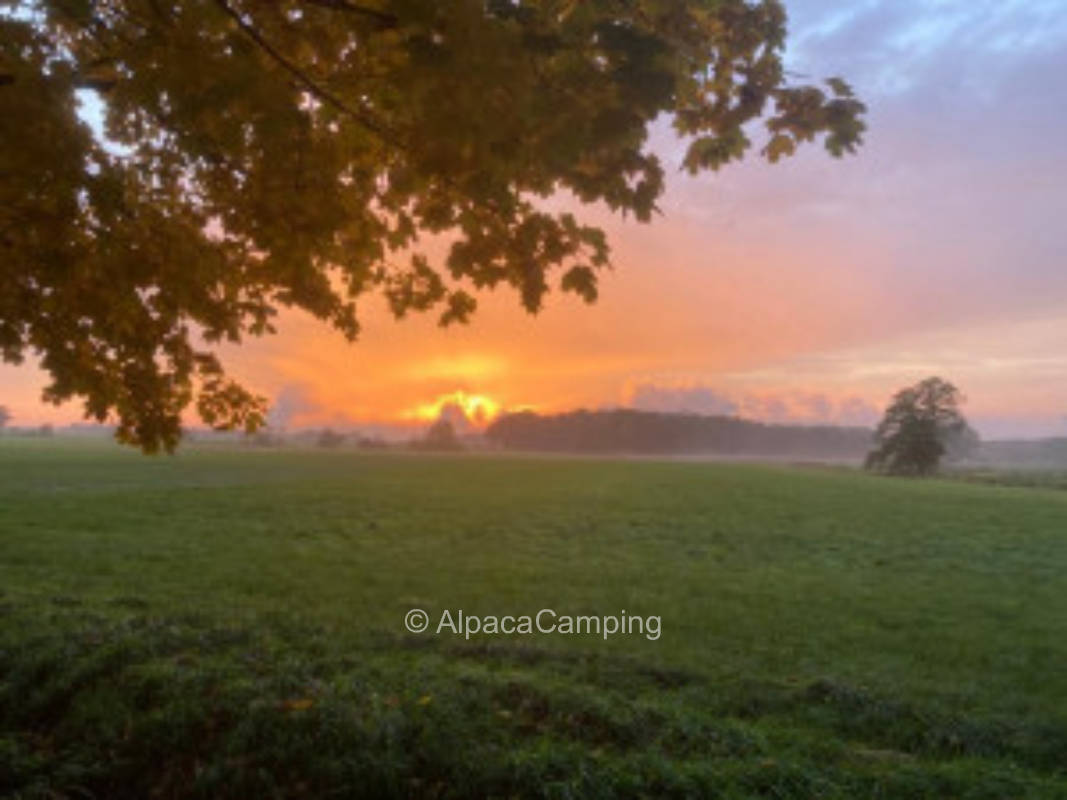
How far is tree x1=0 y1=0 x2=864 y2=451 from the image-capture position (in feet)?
15.3

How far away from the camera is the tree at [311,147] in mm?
4660

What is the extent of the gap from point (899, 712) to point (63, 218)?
9938mm

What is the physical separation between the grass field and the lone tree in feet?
247

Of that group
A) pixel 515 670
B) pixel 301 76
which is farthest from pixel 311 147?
pixel 515 670

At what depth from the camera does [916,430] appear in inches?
3578

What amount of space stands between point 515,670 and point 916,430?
316ft

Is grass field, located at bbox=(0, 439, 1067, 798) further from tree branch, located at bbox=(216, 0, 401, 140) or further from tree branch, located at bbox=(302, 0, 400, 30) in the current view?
tree branch, located at bbox=(302, 0, 400, 30)

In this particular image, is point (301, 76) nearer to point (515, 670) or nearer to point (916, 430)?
point (515, 670)

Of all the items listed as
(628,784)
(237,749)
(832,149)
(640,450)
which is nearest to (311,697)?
(237,749)

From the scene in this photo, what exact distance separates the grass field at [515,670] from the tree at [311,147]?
3.14 metres

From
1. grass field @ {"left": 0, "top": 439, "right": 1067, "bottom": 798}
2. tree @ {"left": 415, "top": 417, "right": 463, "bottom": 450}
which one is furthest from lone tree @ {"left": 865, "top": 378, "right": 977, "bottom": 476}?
tree @ {"left": 415, "top": 417, "right": 463, "bottom": 450}

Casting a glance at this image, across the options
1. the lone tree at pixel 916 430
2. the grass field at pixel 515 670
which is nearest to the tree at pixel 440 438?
the lone tree at pixel 916 430

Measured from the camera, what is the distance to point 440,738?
6148mm

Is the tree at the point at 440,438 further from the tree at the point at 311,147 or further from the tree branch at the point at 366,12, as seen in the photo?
the tree branch at the point at 366,12
